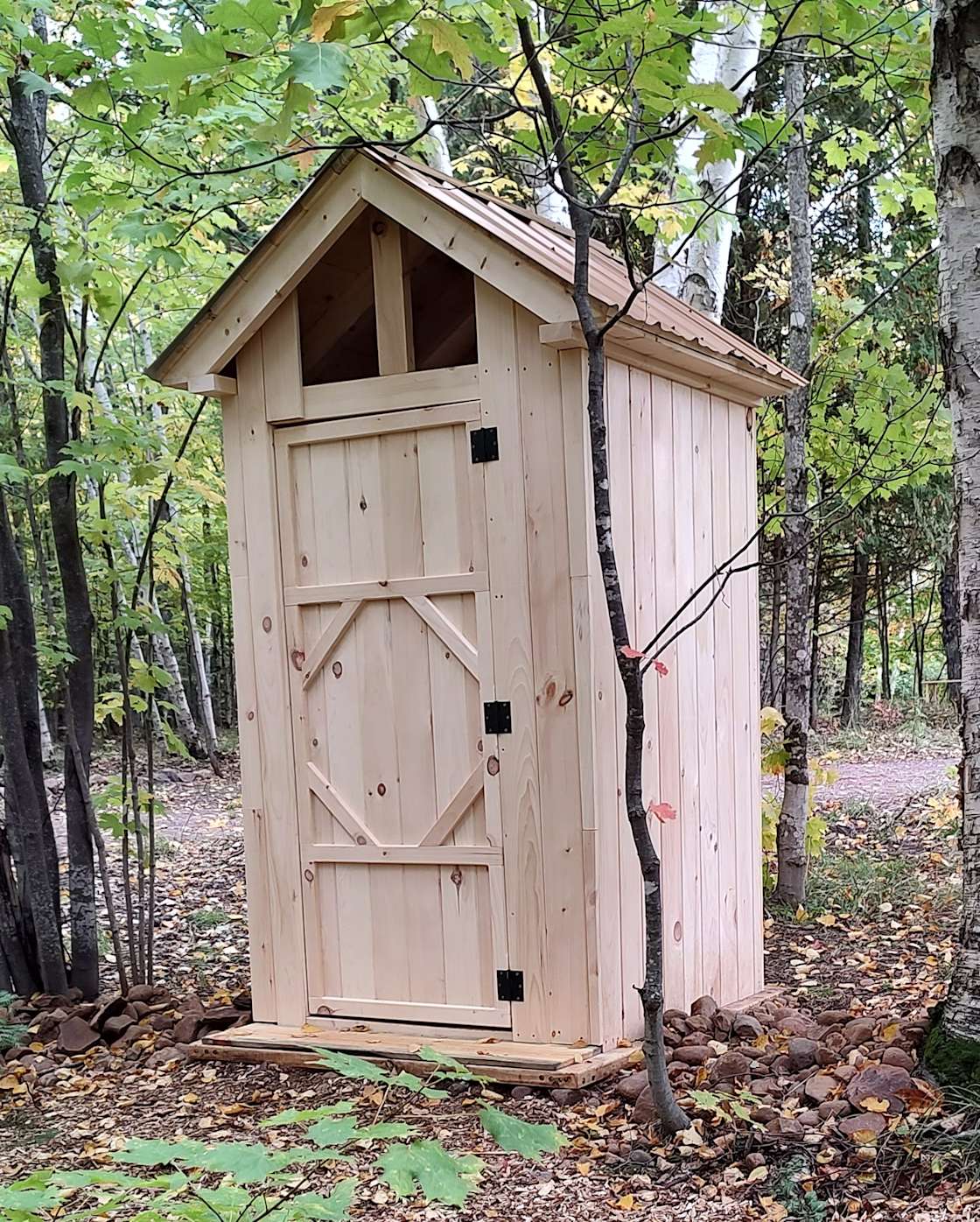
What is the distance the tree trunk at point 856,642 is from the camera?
47.1ft

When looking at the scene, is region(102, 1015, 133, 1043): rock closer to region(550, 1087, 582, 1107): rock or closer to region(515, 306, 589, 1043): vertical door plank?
region(515, 306, 589, 1043): vertical door plank

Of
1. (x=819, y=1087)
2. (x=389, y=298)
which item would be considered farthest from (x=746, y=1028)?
(x=389, y=298)

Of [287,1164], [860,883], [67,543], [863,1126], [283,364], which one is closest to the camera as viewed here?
[287,1164]

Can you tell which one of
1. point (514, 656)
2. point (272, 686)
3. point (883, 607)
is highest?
point (514, 656)

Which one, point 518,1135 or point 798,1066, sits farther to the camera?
point 798,1066

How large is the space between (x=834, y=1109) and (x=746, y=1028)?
2.82ft

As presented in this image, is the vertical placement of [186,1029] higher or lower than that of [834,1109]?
lower

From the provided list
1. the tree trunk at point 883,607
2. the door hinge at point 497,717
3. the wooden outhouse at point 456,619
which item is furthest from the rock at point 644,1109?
the tree trunk at point 883,607

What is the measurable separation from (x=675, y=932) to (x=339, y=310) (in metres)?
3.05

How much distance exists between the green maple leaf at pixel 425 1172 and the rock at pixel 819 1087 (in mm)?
2082

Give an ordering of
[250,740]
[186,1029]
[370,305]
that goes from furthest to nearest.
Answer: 1. [370,305]
2. [186,1029]
3. [250,740]

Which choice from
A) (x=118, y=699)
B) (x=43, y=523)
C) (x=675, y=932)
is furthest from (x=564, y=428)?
(x=43, y=523)

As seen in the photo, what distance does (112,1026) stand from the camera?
5.04 metres

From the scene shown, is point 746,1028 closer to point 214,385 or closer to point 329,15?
point 214,385
